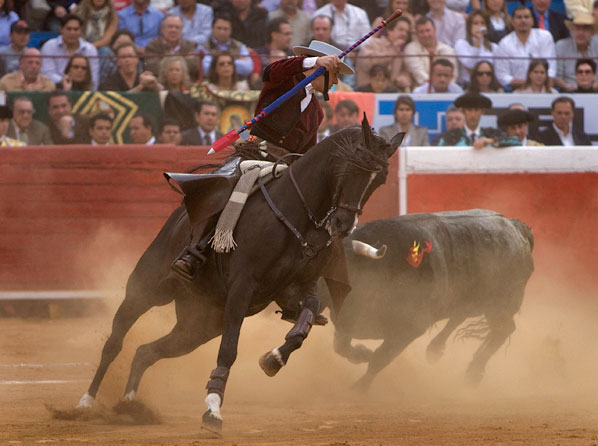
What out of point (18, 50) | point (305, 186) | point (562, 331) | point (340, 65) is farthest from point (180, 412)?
point (18, 50)

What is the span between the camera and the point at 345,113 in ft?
35.1

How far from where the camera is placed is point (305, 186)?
229 inches

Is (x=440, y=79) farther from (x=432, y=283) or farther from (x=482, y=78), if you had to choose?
(x=432, y=283)

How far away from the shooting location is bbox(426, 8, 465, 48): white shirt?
12867 millimetres

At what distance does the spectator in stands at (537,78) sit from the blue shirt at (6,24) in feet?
19.5

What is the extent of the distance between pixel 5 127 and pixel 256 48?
10.1 feet

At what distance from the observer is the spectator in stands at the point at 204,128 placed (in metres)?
10.9

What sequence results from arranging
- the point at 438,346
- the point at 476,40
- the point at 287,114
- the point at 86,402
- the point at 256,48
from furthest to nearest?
1. the point at 476,40
2. the point at 256,48
3. the point at 438,346
4. the point at 86,402
5. the point at 287,114

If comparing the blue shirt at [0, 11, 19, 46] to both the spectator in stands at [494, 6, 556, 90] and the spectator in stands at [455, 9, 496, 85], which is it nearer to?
the spectator in stands at [455, 9, 496, 85]

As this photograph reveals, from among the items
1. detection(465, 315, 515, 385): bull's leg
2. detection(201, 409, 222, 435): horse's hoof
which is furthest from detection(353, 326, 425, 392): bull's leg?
detection(201, 409, 222, 435): horse's hoof

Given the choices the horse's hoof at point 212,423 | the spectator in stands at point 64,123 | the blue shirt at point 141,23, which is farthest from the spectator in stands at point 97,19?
the horse's hoof at point 212,423

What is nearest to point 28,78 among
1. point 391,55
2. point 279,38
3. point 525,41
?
point 279,38

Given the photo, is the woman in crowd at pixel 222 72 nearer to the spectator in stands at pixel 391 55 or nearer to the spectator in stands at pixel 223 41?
the spectator in stands at pixel 223 41

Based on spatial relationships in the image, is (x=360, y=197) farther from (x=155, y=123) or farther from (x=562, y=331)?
(x=155, y=123)
